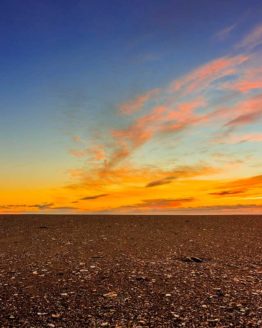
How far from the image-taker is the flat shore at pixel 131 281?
26.9 ft

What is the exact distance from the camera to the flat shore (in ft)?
26.9

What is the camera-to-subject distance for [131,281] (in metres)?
11.0

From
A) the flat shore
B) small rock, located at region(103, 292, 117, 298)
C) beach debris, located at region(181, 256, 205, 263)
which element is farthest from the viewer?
beach debris, located at region(181, 256, 205, 263)

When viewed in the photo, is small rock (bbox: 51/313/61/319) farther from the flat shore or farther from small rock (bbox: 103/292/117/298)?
small rock (bbox: 103/292/117/298)

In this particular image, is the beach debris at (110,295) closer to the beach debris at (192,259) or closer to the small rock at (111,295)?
the small rock at (111,295)

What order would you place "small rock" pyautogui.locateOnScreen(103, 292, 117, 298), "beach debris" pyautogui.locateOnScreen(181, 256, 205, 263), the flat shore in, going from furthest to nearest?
"beach debris" pyautogui.locateOnScreen(181, 256, 205, 263), "small rock" pyautogui.locateOnScreen(103, 292, 117, 298), the flat shore

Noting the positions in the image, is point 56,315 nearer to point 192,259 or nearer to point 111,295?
point 111,295

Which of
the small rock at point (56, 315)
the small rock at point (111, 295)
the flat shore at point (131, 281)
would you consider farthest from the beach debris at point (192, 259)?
the small rock at point (56, 315)

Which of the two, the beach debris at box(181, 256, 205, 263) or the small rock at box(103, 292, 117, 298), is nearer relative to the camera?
the small rock at box(103, 292, 117, 298)

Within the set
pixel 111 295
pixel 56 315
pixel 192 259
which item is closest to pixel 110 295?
pixel 111 295

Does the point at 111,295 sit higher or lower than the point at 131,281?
lower

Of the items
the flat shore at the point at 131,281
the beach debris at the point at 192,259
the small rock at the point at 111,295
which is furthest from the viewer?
the beach debris at the point at 192,259

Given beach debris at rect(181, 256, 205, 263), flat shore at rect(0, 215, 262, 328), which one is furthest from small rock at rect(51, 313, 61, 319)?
beach debris at rect(181, 256, 205, 263)

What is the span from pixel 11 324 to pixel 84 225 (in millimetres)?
18643
